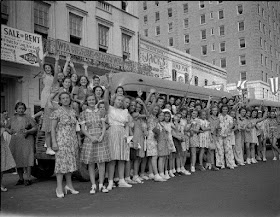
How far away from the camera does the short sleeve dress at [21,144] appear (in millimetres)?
6230

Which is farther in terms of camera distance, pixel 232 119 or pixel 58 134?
pixel 232 119

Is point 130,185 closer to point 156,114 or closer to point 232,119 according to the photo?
point 156,114

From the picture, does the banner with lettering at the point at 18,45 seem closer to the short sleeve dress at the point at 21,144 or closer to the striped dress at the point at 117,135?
the striped dress at the point at 117,135

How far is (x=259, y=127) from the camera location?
10148mm

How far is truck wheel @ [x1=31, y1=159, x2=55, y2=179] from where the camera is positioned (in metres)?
7.17

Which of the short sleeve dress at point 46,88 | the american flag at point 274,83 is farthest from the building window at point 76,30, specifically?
the american flag at point 274,83

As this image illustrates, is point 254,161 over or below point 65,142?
below

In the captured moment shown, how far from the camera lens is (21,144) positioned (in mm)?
6289

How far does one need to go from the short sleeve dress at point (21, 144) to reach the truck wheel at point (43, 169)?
0.86 metres

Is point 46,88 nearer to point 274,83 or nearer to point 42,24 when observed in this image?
point 42,24

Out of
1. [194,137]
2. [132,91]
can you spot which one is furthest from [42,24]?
[132,91]

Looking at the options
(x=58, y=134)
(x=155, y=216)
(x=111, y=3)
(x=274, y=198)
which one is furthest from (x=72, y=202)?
(x=111, y=3)

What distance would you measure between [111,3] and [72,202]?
3.09 meters

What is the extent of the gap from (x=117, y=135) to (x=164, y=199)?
5.16 ft
